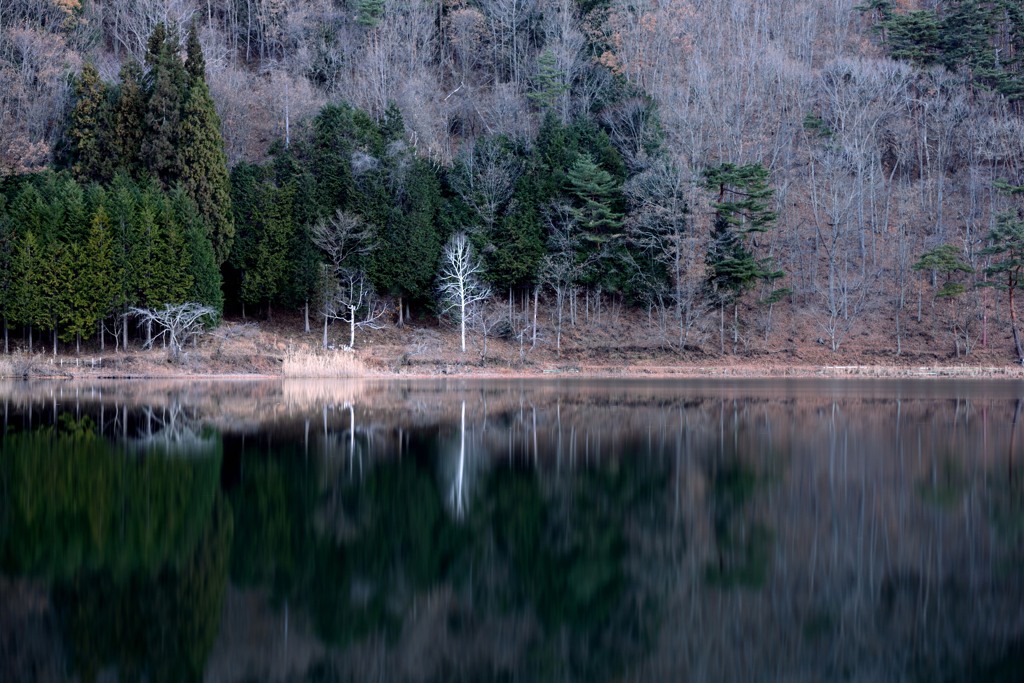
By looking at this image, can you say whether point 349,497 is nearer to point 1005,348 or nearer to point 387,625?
point 387,625

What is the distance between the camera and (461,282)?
46.0 meters

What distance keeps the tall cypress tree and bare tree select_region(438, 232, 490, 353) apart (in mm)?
10044

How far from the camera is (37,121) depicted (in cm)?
5009

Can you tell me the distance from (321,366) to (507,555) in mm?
31406

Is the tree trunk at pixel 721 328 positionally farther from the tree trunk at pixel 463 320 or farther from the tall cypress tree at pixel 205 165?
the tall cypress tree at pixel 205 165

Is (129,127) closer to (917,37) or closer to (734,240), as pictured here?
(734,240)

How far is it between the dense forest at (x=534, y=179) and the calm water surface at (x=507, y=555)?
25.7 meters

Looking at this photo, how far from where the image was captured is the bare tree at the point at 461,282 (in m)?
46.7

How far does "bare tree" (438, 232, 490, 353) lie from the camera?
153 ft

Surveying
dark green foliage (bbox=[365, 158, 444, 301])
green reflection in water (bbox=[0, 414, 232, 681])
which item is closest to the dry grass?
dark green foliage (bbox=[365, 158, 444, 301])

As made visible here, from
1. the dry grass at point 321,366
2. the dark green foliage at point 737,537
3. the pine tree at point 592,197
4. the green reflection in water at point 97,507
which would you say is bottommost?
the dry grass at point 321,366

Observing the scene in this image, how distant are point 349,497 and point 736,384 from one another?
89.9 ft

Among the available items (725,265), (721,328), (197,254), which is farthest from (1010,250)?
(197,254)

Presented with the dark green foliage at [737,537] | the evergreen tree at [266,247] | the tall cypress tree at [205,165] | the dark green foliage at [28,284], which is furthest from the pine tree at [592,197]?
the dark green foliage at [737,537]
